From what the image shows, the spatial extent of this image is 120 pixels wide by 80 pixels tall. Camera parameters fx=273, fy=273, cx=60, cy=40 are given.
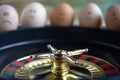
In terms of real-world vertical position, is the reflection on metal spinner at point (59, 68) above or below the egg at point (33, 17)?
below

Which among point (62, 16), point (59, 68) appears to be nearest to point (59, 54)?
point (59, 68)

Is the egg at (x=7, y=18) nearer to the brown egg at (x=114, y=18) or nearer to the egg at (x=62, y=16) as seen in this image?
the egg at (x=62, y=16)

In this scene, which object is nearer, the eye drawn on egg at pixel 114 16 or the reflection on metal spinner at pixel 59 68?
the reflection on metal spinner at pixel 59 68

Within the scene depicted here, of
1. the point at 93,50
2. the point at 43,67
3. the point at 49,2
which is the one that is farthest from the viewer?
the point at 49,2

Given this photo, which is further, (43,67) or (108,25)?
(108,25)

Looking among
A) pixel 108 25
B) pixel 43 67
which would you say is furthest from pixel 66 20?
pixel 43 67

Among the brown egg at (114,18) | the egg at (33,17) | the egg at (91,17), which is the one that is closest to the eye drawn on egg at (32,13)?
the egg at (33,17)

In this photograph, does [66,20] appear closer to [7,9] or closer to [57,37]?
[57,37]

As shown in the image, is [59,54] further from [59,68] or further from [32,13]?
[32,13]
